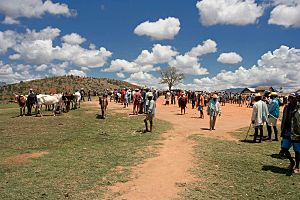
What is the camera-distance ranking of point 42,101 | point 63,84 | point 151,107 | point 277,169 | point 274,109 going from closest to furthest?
point 277,169
point 274,109
point 151,107
point 42,101
point 63,84

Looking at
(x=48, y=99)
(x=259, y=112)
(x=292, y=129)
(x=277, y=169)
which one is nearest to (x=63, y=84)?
(x=48, y=99)

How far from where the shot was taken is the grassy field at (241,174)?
710 centimetres

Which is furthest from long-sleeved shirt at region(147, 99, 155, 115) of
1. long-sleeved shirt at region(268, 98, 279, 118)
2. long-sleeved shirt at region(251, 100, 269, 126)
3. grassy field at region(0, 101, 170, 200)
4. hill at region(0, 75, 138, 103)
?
hill at region(0, 75, 138, 103)

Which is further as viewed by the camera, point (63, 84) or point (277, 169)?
point (63, 84)

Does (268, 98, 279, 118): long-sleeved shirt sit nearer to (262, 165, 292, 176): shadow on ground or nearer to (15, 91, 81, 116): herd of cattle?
(262, 165, 292, 176): shadow on ground

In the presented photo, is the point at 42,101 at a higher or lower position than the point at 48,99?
lower

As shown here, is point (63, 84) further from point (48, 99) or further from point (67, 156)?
point (67, 156)

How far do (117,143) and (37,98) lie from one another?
1021cm

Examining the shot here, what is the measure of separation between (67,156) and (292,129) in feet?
22.2

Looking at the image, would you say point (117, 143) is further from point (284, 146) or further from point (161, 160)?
point (284, 146)

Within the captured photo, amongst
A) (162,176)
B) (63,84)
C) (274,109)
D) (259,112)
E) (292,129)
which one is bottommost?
(162,176)

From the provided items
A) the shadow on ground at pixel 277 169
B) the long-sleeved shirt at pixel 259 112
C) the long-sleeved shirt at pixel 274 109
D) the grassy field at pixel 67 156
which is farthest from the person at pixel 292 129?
the long-sleeved shirt at pixel 274 109

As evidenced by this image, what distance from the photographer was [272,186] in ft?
24.9

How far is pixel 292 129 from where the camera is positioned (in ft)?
27.6
